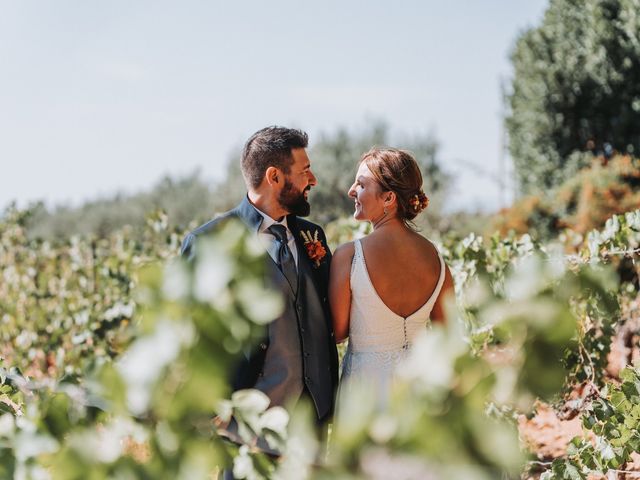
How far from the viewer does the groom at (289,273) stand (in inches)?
118

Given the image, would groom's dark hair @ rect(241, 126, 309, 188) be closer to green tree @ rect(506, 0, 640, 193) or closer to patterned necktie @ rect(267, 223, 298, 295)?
patterned necktie @ rect(267, 223, 298, 295)

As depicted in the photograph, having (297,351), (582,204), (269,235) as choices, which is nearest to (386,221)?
(269,235)

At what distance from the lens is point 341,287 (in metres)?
3.14

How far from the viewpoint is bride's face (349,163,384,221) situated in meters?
3.18

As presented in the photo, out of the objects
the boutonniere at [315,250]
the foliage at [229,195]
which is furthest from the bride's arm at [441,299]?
the foliage at [229,195]

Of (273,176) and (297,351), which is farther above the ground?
(273,176)

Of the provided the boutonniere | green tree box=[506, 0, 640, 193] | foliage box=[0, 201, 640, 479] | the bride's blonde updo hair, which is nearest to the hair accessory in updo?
the bride's blonde updo hair

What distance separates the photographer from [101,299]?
726cm

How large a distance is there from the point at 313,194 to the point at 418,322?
65.8 ft

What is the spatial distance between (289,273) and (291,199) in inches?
14.6

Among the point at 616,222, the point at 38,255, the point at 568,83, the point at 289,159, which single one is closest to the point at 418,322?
the point at 289,159

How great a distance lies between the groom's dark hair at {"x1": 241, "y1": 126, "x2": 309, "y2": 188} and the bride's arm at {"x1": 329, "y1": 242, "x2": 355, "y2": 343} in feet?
1.43

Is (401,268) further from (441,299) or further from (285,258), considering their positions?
(285,258)

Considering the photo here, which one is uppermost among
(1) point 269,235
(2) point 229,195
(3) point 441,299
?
(1) point 269,235
